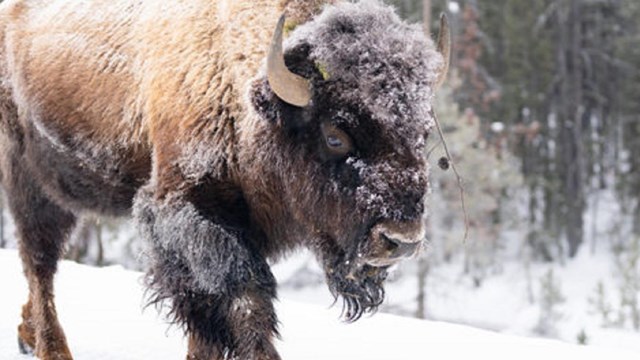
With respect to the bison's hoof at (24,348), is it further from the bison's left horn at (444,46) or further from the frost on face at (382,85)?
the bison's left horn at (444,46)

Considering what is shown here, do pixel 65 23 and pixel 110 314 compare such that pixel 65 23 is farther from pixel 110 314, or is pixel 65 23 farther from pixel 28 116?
pixel 110 314

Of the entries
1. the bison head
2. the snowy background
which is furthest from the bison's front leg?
the snowy background

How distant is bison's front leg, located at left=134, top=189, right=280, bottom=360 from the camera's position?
3643mm

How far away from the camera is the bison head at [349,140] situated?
132 inches

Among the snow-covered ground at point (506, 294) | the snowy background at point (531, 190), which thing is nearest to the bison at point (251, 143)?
the snowy background at point (531, 190)

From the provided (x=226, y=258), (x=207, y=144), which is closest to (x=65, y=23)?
(x=207, y=144)

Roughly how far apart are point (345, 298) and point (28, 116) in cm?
224

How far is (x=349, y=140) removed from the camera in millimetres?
3482

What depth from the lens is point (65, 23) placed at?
4.95 metres

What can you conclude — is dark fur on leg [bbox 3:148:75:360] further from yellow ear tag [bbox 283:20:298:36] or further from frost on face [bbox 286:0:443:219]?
frost on face [bbox 286:0:443:219]

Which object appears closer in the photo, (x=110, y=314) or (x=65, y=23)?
(x=65, y=23)

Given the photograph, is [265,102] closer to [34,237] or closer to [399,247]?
[399,247]

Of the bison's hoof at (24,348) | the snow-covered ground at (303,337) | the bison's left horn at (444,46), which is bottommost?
the snow-covered ground at (303,337)

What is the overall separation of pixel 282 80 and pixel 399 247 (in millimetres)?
783
